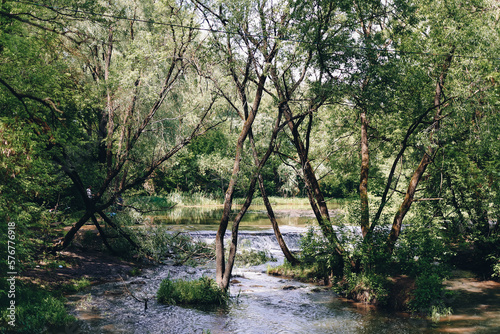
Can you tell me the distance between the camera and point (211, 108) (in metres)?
13.4

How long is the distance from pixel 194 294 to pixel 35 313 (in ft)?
12.9

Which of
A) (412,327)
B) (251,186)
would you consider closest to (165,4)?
(251,186)

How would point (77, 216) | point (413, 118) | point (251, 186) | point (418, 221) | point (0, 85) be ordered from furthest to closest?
point (77, 216), point (418, 221), point (413, 118), point (251, 186), point (0, 85)

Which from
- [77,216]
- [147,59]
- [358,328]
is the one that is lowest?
[358,328]

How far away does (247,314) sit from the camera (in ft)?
34.4

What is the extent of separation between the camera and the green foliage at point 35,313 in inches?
310

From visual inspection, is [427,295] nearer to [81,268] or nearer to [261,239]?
[261,239]

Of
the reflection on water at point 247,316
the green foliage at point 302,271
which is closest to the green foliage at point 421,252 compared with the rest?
the reflection on water at point 247,316

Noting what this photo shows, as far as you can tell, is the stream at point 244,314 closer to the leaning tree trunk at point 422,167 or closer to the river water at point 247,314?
the river water at point 247,314

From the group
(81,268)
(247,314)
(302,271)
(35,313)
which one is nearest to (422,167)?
(302,271)

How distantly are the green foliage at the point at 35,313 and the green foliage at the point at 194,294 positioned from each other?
272cm

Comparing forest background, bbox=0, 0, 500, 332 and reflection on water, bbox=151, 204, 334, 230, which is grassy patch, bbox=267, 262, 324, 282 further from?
reflection on water, bbox=151, 204, 334, 230

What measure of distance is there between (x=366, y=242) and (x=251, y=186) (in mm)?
3854

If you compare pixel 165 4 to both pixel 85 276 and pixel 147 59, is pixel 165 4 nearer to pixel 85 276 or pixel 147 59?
pixel 147 59
